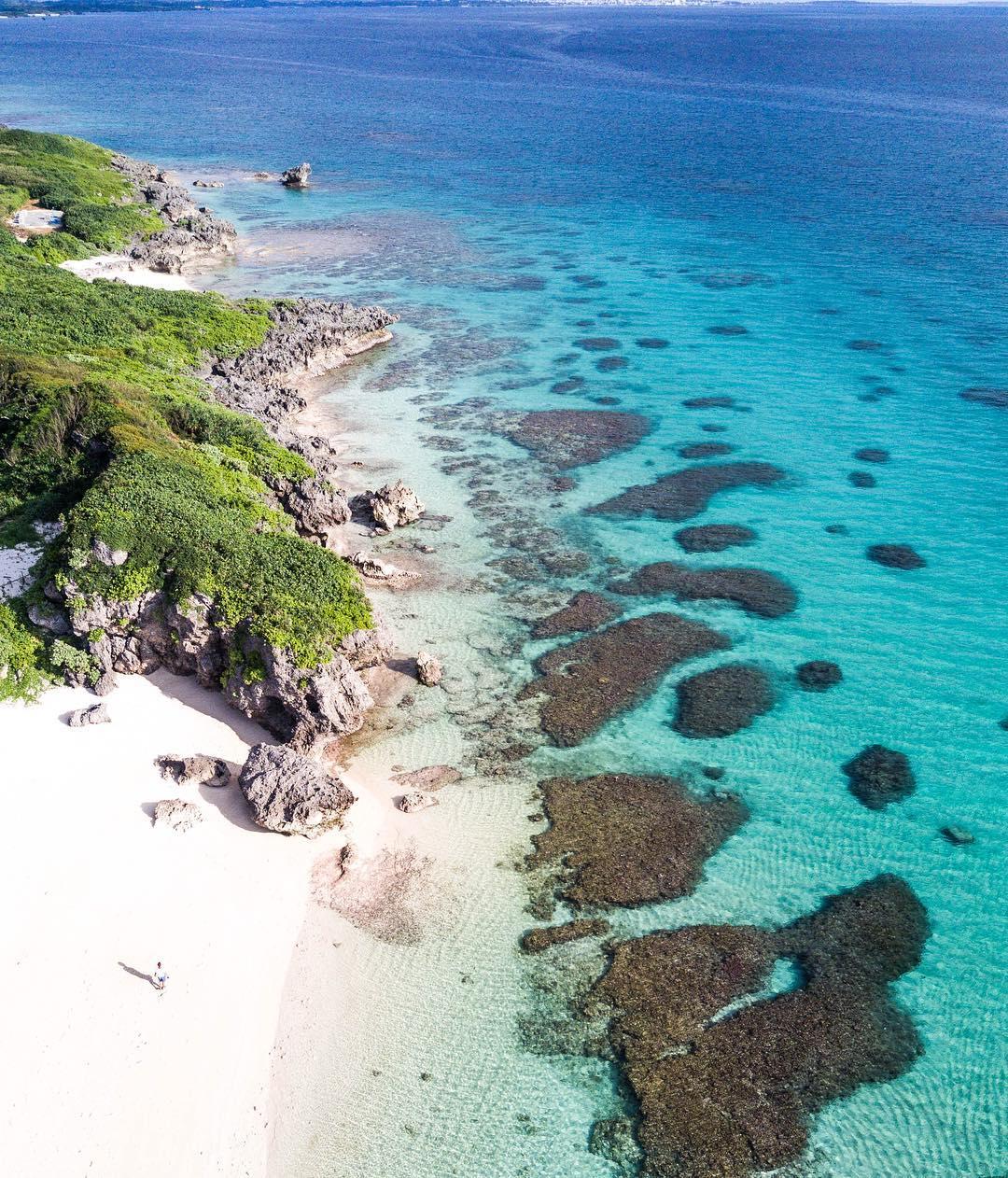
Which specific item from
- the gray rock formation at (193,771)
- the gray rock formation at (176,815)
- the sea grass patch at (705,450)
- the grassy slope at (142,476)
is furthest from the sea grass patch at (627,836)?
the sea grass patch at (705,450)

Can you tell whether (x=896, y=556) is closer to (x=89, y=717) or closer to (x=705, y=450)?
(x=705, y=450)

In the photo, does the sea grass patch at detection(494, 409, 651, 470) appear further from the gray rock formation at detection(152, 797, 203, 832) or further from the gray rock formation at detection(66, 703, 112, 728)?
the gray rock formation at detection(152, 797, 203, 832)

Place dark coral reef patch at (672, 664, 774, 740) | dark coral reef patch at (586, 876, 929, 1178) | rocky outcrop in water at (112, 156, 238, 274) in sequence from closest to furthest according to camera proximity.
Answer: dark coral reef patch at (586, 876, 929, 1178) < dark coral reef patch at (672, 664, 774, 740) < rocky outcrop in water at (112, 156, 238, 274)

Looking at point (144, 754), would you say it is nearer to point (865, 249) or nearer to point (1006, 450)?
point (1006, 450)

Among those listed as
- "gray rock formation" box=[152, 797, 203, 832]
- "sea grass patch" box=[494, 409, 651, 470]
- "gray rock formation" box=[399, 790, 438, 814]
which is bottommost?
"gray rock formation" box=[399, 790, 438, 814]

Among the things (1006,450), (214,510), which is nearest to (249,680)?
(214,510)

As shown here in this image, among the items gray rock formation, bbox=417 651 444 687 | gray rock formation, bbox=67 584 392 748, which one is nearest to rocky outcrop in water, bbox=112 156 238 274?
gray rock formation, bbox=67 584 392 748
